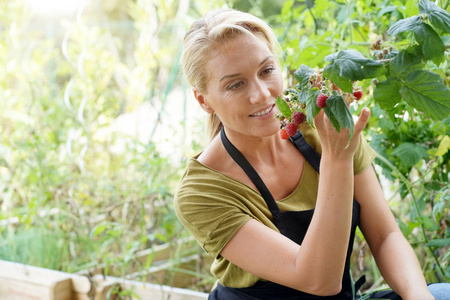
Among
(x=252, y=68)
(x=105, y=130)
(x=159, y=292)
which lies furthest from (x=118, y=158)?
(x=252, y=68)

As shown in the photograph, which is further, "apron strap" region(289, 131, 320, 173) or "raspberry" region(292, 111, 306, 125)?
"apron strap" region(289, 131, 320, 173)

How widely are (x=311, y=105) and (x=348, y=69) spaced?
0.09 m

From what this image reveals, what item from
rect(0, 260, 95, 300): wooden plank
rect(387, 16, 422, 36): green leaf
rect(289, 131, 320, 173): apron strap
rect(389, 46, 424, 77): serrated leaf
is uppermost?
rect(387, 16, 422, 36): green leaf

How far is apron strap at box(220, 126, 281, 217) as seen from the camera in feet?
5.03

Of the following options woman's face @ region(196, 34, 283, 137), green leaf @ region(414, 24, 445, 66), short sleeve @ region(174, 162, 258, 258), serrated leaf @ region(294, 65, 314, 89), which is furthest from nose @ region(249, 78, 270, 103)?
green leaf @ region(414, 24, 445, 66)

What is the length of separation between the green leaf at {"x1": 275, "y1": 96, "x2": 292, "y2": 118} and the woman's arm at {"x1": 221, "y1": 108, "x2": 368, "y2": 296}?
0.06m

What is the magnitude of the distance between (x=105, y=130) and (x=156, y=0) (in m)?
0.94

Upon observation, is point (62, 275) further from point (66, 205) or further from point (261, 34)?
point (261, 34)

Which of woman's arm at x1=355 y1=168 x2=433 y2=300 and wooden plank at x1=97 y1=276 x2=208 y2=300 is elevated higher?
woman's arm at x1=355 y1=168 x2=433 y2=300

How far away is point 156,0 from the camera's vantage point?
3.35m

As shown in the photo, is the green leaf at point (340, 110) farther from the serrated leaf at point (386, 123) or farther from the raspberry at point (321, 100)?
the serrated leaf at point (386, 123)

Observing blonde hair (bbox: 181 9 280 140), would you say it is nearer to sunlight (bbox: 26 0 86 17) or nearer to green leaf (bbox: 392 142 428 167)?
green leaf (bbox: 392 142 428 167)

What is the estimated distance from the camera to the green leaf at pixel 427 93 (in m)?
1.05

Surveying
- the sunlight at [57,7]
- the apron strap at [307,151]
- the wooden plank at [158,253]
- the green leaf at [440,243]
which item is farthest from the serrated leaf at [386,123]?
the sunlight at [57,7]
